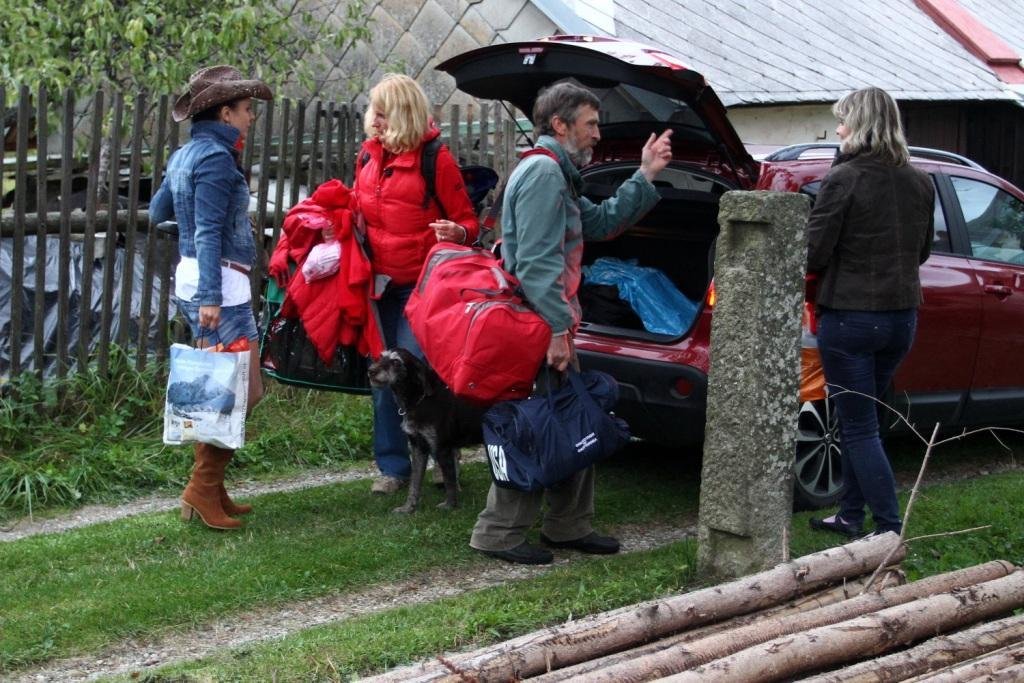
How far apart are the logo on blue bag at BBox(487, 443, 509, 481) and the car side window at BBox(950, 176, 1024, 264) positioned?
3.25 meters

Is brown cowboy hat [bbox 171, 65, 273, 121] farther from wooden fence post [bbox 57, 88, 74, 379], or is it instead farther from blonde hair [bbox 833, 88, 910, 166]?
blonde hair [bbox 833, 88, 910, 166]

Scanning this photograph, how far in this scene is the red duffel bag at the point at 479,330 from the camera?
17.3ft

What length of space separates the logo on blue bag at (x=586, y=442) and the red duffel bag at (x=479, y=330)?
31 centimetres

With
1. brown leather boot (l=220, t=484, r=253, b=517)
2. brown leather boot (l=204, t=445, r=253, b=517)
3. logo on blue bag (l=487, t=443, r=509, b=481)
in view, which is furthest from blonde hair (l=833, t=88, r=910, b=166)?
brown leather boot (l=220, t=484, r=253, b=517)

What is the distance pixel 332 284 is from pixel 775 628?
300 cm

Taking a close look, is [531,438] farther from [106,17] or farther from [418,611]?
[106,17]

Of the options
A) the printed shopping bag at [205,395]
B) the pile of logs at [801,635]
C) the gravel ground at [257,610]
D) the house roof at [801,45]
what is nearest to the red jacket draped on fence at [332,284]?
the printed shopping bag at [205,395]

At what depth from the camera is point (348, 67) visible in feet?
39.8

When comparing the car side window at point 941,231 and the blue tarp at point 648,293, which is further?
the car side window at point 941,231

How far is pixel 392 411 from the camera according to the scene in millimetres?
6781

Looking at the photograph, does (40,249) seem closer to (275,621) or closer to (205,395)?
(205,395)

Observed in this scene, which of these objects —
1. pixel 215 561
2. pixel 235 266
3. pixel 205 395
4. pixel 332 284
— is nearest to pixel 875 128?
pixel 332 284

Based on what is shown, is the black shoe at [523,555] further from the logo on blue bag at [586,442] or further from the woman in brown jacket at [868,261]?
the woman in brown jacket at [868,261]

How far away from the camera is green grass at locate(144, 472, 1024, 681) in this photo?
4434mm
